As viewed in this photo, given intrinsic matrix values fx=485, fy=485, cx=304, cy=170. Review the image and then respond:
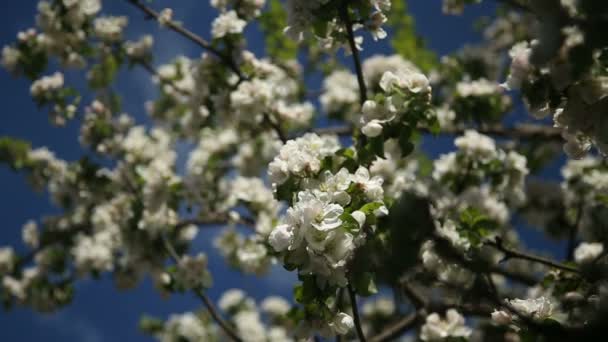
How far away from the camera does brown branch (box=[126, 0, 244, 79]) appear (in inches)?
154

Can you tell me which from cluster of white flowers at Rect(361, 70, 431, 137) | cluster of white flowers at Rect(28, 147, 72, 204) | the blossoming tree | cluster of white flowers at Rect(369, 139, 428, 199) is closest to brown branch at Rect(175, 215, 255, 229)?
the blossoming tree

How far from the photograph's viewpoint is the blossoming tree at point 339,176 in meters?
1.68

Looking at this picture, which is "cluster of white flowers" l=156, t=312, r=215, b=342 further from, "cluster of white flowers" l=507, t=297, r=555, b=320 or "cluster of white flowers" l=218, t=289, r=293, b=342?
"cluster of white flowers" l=507, t=297, r=555, b=320

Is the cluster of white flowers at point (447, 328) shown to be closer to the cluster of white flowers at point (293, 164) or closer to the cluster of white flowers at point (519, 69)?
the cluster of white flowers at point (293, 164)

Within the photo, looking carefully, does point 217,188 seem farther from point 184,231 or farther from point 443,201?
point 443,201

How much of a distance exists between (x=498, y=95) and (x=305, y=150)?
126 inches

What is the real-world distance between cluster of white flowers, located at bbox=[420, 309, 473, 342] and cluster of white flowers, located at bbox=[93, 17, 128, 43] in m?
4.24

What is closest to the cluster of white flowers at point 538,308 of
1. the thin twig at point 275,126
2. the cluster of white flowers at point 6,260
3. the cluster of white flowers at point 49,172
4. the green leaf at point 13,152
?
the thin twig at point 275,126

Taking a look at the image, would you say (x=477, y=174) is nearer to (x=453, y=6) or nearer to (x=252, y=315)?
(x=453, y=6)

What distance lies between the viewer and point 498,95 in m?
4.77

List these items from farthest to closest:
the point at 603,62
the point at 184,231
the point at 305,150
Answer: the point at 184,231 < the point at 305,150 < the point at 603,62

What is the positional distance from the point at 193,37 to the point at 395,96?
2.15 m

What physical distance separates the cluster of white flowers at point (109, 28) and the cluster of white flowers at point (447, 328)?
4.24 meters

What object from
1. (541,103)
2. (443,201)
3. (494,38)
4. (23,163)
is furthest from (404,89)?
(494,38)
